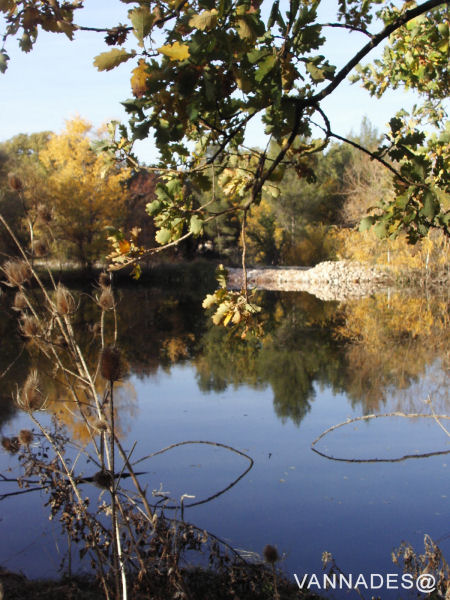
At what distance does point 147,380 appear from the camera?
8.95 m

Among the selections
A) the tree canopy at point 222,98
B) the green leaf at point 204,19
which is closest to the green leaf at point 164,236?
the tree canopy at point 222,98

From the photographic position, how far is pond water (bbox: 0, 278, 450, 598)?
4.04m

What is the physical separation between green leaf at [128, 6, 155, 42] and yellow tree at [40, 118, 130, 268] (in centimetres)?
2417

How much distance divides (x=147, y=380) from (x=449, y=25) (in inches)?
255

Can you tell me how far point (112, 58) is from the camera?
1.66 metres

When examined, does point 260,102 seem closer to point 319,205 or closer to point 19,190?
point 19,190

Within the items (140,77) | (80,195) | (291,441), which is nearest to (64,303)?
(140,77)

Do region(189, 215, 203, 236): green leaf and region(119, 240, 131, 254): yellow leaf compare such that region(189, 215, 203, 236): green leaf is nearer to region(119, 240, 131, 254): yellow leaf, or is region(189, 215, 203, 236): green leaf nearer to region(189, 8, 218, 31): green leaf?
region(119, 240, 131, 254): yellow leaf

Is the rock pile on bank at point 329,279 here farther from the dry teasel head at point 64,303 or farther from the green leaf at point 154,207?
the green leaf at point 154,207

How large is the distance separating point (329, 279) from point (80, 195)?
1109cm

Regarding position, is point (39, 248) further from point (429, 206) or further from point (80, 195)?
point (80, 195)

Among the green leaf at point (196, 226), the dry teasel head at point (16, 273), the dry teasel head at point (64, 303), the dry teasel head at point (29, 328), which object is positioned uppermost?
the dry teasel head at point (16, 273)

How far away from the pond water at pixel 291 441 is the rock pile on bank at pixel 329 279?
10263mm

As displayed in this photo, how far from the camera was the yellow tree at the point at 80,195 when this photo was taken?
25422 millimetres
